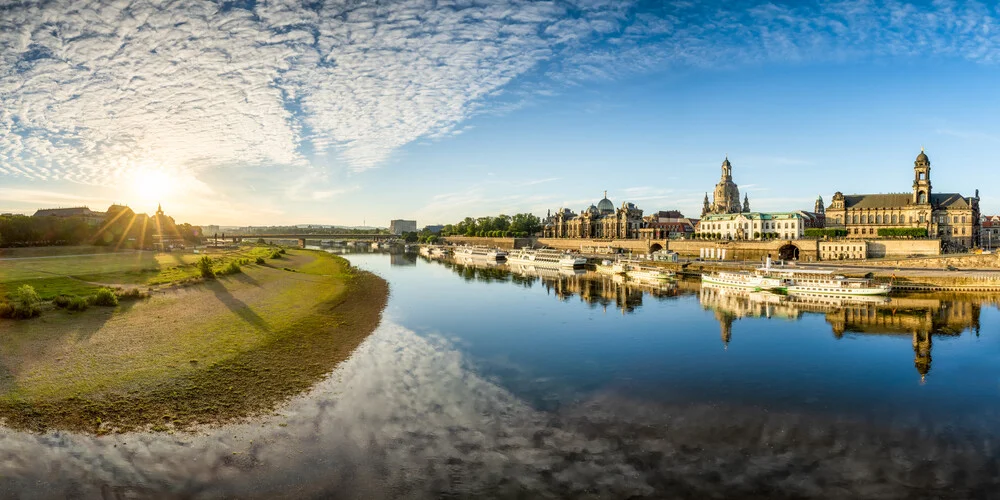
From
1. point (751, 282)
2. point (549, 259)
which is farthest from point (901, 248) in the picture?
point (549, 259)

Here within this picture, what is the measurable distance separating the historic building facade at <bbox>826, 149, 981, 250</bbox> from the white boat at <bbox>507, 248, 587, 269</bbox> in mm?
53506

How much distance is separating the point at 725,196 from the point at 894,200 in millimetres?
58387

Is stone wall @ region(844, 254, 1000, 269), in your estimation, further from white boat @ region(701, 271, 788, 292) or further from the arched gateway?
white boat @ region(701, 271, 788, 292)

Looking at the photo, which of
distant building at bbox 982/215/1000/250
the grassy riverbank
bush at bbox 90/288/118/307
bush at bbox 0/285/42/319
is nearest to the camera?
the grassy riverbank

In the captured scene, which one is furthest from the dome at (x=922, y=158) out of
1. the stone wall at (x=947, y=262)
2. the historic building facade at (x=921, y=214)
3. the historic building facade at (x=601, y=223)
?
the historic building facade at (x=601, y=223)

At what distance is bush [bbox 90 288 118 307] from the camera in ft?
119

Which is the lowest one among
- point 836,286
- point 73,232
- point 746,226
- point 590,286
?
point 590,286

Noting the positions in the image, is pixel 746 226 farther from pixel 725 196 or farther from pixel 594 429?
pixel 594 429

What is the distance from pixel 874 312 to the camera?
49.1 meters

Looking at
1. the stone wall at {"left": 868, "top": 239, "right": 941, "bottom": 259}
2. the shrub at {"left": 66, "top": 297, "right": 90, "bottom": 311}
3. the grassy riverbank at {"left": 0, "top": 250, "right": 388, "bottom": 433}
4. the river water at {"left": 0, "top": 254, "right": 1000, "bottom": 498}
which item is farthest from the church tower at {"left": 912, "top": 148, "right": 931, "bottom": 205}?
the shrub at {"left": 66, "top": 297, "right": 90, "bottom": 311}

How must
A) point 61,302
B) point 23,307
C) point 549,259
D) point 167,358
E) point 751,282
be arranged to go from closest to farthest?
1. point 167,358
2. point 23,307
3. point 61,302
4. point 751,282
5. point 549,259

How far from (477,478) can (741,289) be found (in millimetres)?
58584

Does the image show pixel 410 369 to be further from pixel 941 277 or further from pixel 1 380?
pixel 941 277

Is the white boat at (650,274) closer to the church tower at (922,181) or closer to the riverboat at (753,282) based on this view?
the riverboat at (753,282)
